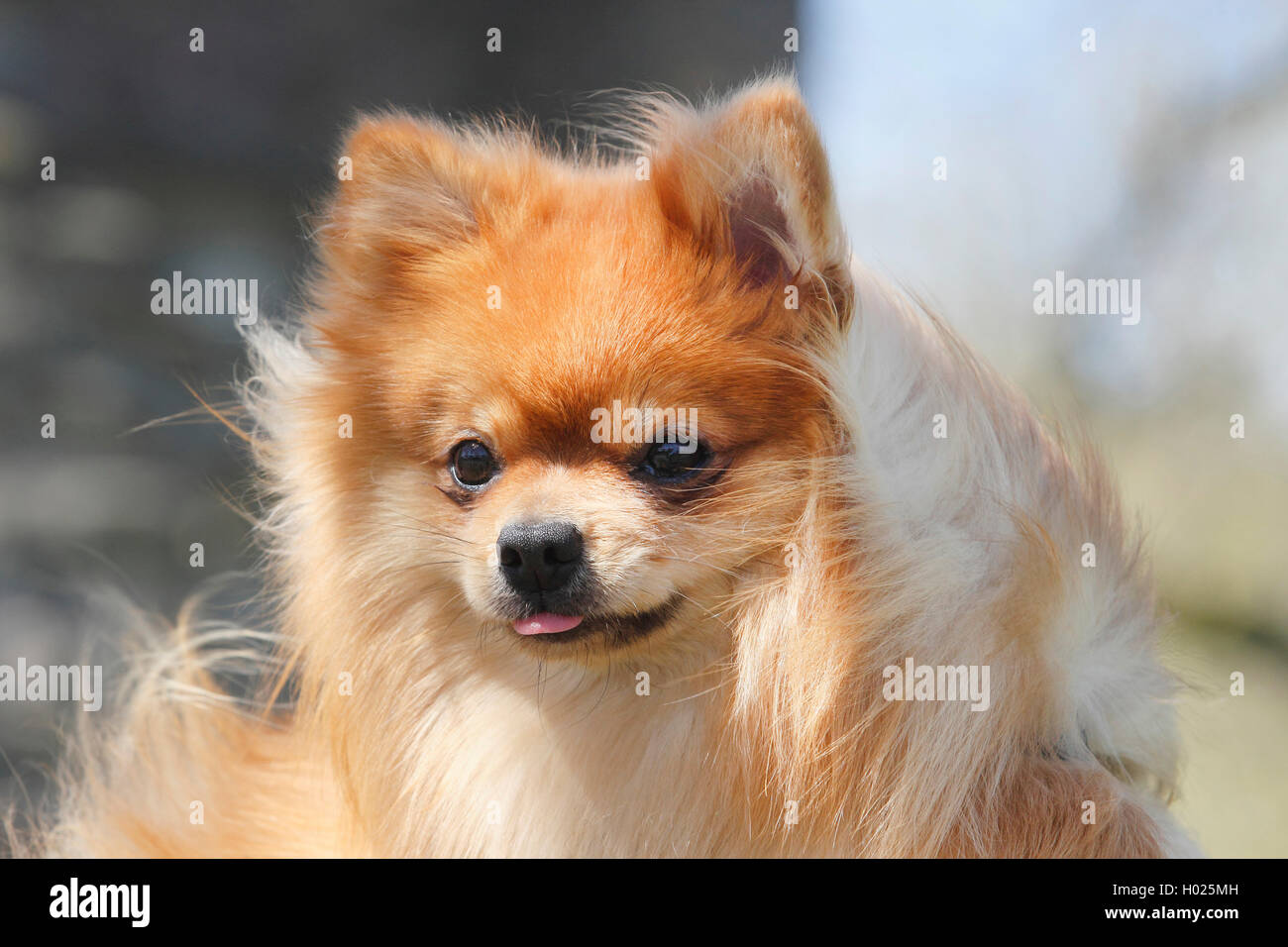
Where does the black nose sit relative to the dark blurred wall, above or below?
below

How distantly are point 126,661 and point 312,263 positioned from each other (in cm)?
76

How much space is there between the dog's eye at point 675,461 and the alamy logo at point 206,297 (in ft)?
2.22

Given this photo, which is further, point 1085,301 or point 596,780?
point 1085,301

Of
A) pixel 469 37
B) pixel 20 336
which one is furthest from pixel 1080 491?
pixel 20 336

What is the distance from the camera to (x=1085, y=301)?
1374 mm

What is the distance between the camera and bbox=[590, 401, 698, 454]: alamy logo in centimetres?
83

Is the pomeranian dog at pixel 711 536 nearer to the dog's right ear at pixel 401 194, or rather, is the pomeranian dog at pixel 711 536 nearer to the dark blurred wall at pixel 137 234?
the dog's right ear at pixel 401 194

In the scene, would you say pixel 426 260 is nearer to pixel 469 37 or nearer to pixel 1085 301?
pixel 469 37

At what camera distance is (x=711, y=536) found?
33.3 inches
